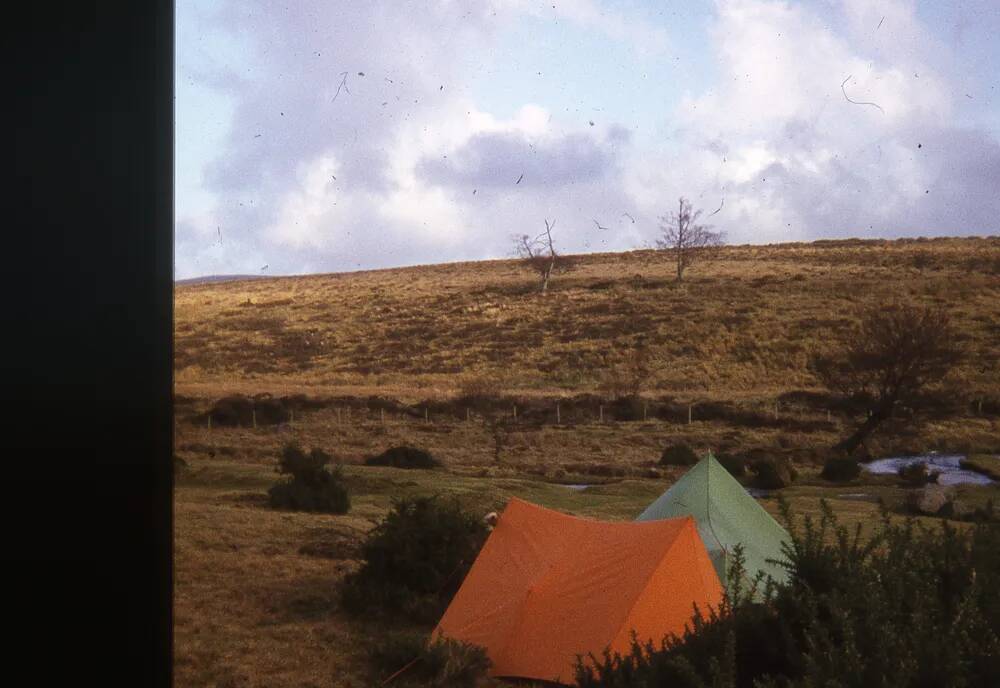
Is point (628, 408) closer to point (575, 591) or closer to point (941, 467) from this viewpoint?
point (941, 467)

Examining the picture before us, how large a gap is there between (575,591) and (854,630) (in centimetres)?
614

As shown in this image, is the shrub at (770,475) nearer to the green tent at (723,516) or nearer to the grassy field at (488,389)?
the grassy field at (488,389)

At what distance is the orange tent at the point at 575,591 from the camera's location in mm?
10266

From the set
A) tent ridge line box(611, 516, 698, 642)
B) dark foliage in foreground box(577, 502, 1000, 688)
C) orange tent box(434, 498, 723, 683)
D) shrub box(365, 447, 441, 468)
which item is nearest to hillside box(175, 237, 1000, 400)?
shrub box(365, 447, 441, 468)

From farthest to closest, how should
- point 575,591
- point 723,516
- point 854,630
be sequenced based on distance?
point 723,516 < point 575,591 < point 854,630

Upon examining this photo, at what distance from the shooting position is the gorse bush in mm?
20266

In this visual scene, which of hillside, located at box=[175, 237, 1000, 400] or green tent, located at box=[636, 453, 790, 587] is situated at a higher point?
hillside, located at box=[175, 237, 1000, 400]

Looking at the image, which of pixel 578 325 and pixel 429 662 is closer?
pixel 429 662

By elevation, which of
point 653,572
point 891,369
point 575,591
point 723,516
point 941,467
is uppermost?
point 891,369

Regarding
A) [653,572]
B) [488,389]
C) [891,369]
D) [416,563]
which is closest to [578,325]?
[488,389]

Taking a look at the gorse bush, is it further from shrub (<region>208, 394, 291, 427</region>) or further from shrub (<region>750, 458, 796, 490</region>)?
shrub (<region>208, 394, 291, 427</region>)

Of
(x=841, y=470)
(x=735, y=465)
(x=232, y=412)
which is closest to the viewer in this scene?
(x=841, y=470)

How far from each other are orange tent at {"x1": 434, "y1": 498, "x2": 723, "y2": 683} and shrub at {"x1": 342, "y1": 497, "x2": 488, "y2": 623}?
1.85m

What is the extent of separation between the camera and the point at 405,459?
3016cm
